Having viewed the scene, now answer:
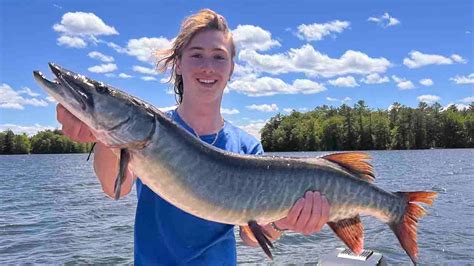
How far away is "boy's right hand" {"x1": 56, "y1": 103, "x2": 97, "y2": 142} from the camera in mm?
2654

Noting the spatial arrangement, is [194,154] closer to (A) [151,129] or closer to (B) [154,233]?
(A) [151,129]

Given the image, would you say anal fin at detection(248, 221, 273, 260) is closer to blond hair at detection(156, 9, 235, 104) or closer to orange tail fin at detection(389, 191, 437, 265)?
orange tail fin at detection(389, 191, 437, 265)

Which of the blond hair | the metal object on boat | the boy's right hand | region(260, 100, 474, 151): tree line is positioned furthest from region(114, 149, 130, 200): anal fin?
region(260, 100, 474, 151): tree line

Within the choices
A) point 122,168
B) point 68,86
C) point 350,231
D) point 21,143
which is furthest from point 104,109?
point 21,143

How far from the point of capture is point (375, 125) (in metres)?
95.1

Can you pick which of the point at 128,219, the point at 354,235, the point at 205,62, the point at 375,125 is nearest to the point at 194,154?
the point at 205,62

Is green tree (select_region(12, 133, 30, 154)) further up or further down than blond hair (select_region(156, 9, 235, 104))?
further up

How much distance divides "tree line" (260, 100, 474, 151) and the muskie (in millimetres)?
90046

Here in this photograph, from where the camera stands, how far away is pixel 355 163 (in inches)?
127

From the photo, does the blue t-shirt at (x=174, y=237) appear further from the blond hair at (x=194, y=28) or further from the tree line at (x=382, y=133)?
the tree line at (x=382, y=133)

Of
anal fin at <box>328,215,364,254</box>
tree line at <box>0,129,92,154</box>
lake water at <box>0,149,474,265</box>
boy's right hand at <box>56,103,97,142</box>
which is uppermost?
tree line at <box>0,129,92,154</box>

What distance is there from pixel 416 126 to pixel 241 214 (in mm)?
99447

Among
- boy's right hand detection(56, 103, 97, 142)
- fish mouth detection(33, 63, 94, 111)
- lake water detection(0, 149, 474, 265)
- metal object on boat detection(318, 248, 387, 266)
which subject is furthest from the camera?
lake water detection(0, 149, 474, 265)

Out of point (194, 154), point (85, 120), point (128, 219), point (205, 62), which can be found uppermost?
point (205, 62)
